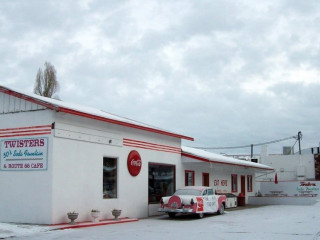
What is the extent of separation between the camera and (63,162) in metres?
17.4

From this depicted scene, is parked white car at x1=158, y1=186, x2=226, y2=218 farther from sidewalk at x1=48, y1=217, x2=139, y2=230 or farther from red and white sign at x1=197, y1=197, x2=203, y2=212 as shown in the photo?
sidewalk at x1=48, y1=217, x2=139, y2=230

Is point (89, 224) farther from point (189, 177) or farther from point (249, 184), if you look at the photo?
point (249, 184)

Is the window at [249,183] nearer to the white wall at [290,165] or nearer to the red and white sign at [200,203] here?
the white wall at [290,165]

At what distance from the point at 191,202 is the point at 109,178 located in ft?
12.3

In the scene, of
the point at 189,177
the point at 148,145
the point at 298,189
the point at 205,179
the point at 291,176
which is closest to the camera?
the point at 148,145

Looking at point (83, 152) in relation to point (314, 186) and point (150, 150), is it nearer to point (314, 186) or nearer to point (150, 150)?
point (150, 150)

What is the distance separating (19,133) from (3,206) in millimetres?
2850

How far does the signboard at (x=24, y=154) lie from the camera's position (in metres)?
17.2

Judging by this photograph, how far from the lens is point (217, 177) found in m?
31.6

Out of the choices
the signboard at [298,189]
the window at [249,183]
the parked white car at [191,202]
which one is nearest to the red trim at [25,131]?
the parked white car at [191,202]

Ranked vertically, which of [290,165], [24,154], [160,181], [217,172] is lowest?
[160,181]

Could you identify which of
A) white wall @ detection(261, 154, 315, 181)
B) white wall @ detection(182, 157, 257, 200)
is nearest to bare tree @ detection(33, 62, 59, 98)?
white wall @ detection(182, 157, 257, 200)

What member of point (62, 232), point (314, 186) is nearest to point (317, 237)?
point (62, 232)

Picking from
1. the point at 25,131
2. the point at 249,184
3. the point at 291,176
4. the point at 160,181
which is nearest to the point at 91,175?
the point at 25,131
